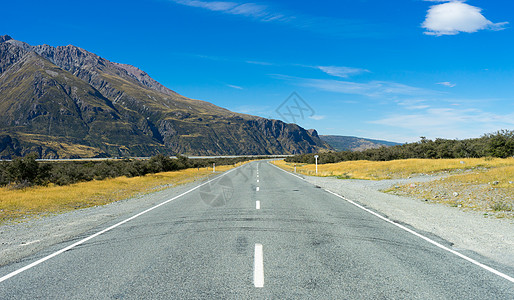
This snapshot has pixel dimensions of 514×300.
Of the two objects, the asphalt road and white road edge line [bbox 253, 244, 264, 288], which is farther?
white road edge line [bbox 253, 244, 264, 288]

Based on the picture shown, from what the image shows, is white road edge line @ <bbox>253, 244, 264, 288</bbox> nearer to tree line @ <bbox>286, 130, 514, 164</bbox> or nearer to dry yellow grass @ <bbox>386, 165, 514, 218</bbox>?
dry yellow grass @ <bbox>386, 165, 514, 218</bbox>

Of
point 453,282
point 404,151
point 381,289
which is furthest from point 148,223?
point 404,151

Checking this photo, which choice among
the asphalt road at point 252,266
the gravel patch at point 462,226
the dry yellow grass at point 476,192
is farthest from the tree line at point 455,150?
the asphalt road at point 252,266

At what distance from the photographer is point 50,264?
5.16m

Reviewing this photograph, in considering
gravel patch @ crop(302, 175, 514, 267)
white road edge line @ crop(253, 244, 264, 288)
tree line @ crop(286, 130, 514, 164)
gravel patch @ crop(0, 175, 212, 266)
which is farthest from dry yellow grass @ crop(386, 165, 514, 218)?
tree line @ crop(286, 130, 514, 164)

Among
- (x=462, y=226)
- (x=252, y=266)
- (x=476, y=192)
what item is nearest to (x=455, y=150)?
(x=476, y=192)

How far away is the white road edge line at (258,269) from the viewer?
13.7 ft

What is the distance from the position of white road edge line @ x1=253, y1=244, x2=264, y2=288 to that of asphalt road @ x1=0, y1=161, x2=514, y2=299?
0.06 feet

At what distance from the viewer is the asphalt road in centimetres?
394

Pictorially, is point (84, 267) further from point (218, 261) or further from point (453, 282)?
point (453, 282)

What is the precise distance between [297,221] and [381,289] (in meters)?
4.70

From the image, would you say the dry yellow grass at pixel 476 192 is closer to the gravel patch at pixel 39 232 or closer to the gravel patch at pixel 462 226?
the gravel patch at pixel 462 226

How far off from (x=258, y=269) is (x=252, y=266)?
178 mm

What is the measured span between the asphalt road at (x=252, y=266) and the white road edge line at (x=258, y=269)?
0.02 meters
